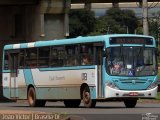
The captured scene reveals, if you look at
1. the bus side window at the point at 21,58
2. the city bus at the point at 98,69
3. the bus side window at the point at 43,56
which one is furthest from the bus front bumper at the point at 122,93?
the bus side window at the point at 21,58

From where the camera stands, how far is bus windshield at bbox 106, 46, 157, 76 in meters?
26.4

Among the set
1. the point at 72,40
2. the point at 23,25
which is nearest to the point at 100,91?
the point at 72,40

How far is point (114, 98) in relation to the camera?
2670cm

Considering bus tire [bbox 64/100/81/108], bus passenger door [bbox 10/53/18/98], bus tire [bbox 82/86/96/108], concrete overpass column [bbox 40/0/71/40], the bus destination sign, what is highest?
concrete overpass column [bbox 40/0/71/40]

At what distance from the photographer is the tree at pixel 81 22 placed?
334 feet

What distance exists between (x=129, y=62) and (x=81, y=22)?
256 feet

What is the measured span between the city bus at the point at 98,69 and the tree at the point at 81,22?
7101 cm

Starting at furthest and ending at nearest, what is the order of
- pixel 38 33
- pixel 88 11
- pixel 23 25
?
pixel 88 11
pixel 23 25
pixel 38 33

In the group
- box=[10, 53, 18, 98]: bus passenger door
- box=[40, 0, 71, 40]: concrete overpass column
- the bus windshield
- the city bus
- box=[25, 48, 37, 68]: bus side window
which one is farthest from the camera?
box=[40, 0, 71, 40]: concrete overpass column

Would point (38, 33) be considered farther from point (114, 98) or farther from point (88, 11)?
point (88, 11)

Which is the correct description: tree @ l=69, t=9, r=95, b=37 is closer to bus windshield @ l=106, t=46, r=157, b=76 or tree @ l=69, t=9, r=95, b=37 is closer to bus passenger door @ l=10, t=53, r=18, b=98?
bus passenger door @ l=10, t=53, r=18, b=98

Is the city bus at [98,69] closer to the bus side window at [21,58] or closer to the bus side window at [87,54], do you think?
the bus side window at [87,54]

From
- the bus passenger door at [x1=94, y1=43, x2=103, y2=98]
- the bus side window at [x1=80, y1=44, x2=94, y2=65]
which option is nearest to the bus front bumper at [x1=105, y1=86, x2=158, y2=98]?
the bus passenger door at [x1=94, y1=43, x2=103, y2=98]

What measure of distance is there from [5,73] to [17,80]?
54.0 inches
